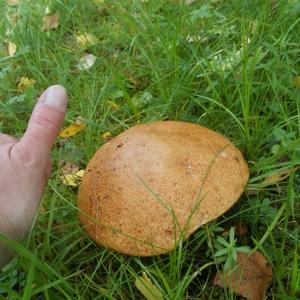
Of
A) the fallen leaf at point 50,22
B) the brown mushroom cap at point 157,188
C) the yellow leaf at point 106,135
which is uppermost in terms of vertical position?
the fallen leaf at point 50,22

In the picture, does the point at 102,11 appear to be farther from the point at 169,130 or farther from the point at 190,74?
the point at 169,130

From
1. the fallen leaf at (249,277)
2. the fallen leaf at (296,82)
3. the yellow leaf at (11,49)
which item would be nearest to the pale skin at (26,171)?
the fallen leaf at (249,277)

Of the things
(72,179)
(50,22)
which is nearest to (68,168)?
(72,179)

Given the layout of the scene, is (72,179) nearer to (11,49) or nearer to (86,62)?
(86,62)

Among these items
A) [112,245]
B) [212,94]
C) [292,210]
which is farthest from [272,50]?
[112,245]

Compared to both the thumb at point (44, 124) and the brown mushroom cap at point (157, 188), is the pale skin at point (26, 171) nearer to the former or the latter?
the thumb at point (44, 124)

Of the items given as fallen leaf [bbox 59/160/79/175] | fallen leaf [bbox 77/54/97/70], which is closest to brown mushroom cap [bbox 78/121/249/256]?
fallen leaf [bbox 59/160/79/175]
